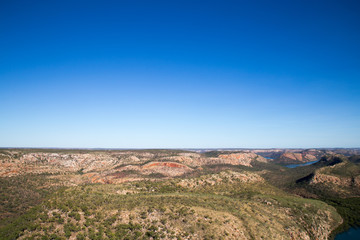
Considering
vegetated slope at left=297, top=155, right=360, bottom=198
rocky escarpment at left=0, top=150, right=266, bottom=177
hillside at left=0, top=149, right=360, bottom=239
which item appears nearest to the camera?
hillside at left=0, top=149, right=360, bottom=239

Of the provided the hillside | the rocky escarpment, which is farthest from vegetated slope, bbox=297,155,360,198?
the rocky escarpment

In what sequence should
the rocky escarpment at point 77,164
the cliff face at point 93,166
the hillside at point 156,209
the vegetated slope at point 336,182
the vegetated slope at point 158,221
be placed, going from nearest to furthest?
the vegetated slope at point 158,221
the hillside at point 156,209
the rocky escarpment at point 77,164
the cliff face at point 93,166
the vegetated slope at point 336,182

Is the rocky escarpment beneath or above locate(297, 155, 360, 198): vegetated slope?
above

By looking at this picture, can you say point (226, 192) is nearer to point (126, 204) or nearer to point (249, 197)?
point (249, 197)

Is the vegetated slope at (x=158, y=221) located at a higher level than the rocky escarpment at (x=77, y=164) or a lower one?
lower

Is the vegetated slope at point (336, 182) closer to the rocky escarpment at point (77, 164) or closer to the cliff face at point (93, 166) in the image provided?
the cliff face at point (93, 166)

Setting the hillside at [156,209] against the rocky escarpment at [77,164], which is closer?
the hillside at [156,209]

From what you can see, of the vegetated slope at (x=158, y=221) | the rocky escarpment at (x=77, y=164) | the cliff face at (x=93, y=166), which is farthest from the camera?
the cliff face at (x=93, y=166)

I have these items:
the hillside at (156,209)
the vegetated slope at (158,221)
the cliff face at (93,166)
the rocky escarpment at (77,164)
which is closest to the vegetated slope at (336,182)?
the hillside at (156,209)

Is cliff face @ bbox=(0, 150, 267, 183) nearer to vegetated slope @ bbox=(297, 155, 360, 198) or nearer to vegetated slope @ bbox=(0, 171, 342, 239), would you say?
vegetated slope @ bbox=(0, 171, 342, 239)

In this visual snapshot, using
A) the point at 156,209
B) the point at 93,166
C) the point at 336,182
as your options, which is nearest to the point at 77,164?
the point at 93,166

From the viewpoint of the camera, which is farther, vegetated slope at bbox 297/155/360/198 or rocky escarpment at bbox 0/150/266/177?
vegetated slope at bbox 297/155/360/198

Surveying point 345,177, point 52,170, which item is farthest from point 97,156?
point 345,177
